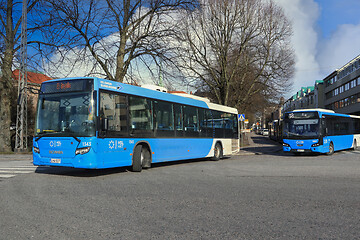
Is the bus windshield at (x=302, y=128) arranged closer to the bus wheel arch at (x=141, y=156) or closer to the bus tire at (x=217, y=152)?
the bus tire at (x=217, y=152)

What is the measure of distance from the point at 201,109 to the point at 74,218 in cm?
1124

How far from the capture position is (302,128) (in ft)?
66.1

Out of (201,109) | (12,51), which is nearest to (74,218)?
(201,109)

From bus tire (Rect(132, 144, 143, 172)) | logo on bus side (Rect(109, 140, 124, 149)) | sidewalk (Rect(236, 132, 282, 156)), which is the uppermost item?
logo on bus side (Rect(109, 140, 124, 149))

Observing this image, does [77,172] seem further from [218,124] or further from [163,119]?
[218,124]

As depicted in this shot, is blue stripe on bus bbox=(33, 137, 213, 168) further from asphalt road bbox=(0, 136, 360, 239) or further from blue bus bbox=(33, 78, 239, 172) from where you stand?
asphalt road bbox=(0, 136, 360, 239)

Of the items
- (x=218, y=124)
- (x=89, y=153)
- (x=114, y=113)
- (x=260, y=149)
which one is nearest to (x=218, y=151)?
(x=218, y=124)

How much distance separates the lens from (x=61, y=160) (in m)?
9.56

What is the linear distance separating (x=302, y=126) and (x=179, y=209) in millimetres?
16285

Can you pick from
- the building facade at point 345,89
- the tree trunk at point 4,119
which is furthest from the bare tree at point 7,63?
the building facade at point 345,89

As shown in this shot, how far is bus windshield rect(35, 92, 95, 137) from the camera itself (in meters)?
9.45

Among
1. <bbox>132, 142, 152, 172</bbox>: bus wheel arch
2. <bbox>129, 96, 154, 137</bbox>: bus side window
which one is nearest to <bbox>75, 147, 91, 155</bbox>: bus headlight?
<bbox>129, 96, 154, 137</bbox>: bus side window

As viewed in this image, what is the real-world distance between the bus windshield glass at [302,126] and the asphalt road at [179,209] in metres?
11.3

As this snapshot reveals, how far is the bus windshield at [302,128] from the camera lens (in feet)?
65.3
